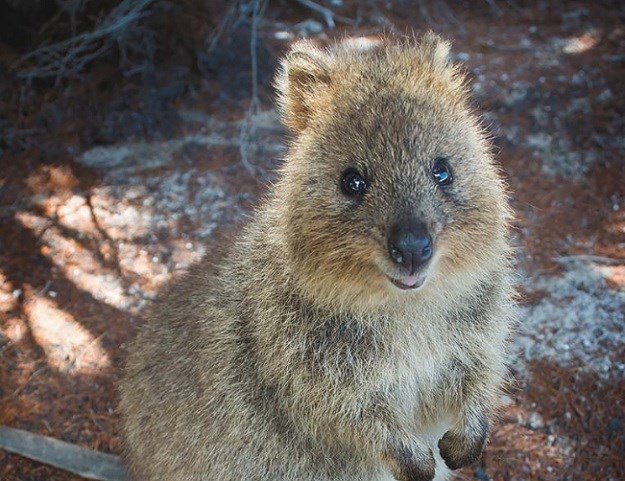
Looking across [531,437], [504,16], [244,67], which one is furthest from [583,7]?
[531,437]

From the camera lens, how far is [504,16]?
7.75 meters

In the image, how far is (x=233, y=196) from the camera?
572 centimetres

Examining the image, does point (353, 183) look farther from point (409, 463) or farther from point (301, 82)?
point (409, 463)

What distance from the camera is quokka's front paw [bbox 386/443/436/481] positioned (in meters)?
2.85

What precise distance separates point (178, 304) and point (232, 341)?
0.44 meters

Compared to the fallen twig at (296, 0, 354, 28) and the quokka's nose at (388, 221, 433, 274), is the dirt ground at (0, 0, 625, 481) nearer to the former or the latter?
the fallen twig at (296, 0, 354, 28)

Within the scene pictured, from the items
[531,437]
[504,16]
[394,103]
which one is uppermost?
[394,103]

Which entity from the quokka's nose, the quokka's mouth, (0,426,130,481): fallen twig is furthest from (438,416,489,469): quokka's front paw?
(0,426,130,481): fallen twig

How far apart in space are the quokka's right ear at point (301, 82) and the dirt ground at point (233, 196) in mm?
825

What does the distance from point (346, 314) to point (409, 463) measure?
0.65 m

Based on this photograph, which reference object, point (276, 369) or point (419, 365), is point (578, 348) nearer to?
point (419, 365)

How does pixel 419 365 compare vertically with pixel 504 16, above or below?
below

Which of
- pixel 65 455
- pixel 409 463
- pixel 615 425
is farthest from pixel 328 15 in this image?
pixel 409 463

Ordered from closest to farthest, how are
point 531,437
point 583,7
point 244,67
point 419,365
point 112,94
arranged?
point 419,365
point 531,437
point 112,94
point 244,67
point 583,7
